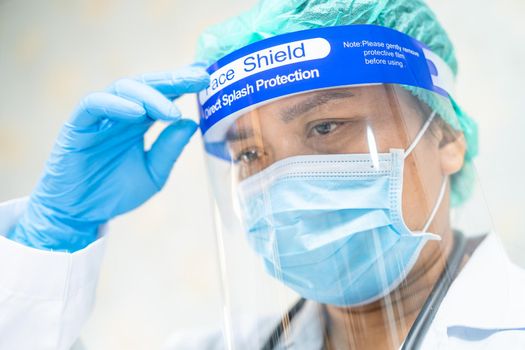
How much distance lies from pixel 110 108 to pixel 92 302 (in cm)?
50

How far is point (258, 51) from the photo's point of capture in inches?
39.9

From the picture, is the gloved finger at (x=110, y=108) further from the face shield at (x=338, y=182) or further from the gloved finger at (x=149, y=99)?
the face shield at (x=338, y=182)

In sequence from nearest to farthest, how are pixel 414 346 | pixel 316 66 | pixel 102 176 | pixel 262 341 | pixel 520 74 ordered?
pixel 414 346 → pixel 316 66 → pixel 262 341 → pixel 102 176 → pixel 520 74

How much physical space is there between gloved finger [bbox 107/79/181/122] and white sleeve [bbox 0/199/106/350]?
0.36 meters

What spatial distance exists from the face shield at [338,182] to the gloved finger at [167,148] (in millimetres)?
213

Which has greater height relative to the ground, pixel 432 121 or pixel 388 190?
pixel 432 121

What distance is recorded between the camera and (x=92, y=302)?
1304 mm

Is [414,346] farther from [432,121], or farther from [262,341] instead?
[432,121]

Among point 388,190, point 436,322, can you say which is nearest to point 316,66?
point 388,190

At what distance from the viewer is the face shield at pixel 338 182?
0.96 m

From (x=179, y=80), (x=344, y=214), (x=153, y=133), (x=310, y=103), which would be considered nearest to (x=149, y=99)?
(x=179, y=80)

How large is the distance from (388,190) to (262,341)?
0.42 meters

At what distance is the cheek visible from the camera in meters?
0.96

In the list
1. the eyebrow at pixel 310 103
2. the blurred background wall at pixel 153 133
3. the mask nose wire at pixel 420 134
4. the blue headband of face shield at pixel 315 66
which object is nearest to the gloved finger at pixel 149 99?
the blue headband of face shield at pixel 315 66
